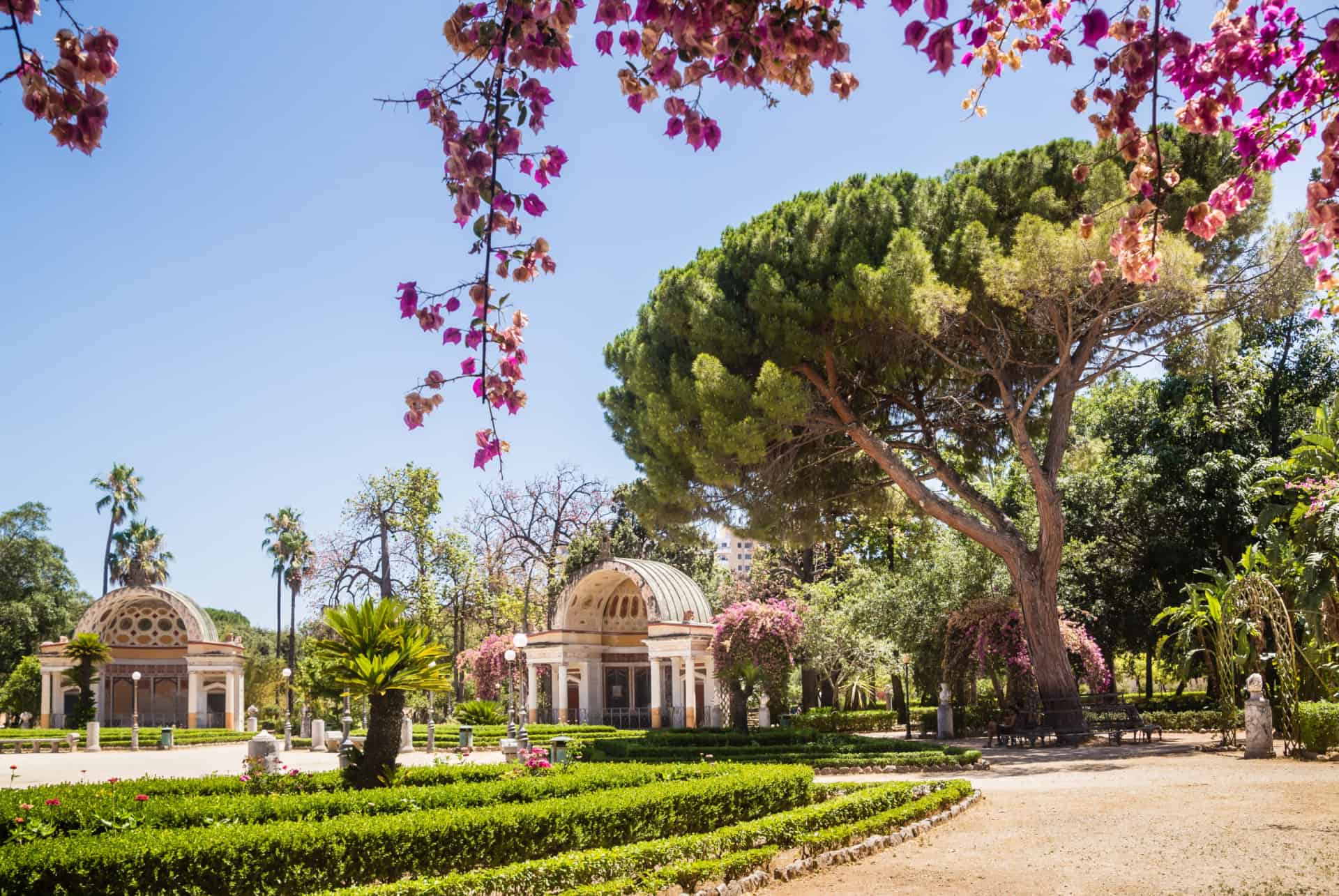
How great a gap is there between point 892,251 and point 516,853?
13.2m

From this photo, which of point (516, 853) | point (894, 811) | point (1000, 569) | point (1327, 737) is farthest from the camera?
point (1000, 569)

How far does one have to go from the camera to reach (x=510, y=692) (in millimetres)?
30672

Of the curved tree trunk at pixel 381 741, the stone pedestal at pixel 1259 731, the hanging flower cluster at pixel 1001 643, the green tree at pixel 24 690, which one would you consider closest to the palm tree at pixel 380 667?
the curved tree trunk at pixel 381 741

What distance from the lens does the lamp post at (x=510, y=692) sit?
22.4 metres

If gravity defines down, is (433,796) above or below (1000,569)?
below

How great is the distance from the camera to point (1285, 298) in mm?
18516

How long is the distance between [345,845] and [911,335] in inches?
557

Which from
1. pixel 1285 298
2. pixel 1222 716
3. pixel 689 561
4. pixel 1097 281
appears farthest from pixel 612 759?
pixel 689 561

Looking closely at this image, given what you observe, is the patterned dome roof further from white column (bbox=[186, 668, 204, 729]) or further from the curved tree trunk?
the curved tree trunk

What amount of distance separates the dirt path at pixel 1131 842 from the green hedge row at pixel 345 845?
5.04 ft

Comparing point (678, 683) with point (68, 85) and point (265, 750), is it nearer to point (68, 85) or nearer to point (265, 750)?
point (265, 750)

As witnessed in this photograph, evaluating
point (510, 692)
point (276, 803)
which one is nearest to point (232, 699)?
point (510, 692)

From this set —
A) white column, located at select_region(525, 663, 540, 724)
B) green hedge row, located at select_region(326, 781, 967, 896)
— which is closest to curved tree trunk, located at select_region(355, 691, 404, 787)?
green hedge row, located at select_region(326, 781, 967, 896)

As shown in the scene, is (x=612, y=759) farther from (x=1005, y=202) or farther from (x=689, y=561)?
(x=689, y=561)
